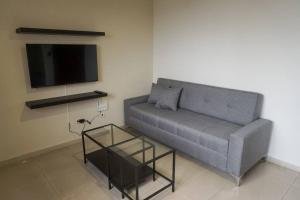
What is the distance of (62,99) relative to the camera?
2721 mm

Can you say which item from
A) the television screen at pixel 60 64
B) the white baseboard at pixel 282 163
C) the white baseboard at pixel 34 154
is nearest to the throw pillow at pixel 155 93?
the television screen at pixel 60 64

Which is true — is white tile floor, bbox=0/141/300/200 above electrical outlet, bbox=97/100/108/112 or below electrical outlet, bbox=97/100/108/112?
below

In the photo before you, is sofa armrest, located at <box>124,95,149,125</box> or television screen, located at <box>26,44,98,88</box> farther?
sofa armrest, located at <box>124,95,149,125</box>

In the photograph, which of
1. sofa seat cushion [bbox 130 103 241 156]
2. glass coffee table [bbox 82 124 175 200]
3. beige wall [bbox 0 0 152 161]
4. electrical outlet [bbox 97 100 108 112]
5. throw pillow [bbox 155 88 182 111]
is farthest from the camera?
electrical outlet [bbox 97 100 108 112]

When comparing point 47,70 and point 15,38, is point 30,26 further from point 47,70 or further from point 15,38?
point 47,70

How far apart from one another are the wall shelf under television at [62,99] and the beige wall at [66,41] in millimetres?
66

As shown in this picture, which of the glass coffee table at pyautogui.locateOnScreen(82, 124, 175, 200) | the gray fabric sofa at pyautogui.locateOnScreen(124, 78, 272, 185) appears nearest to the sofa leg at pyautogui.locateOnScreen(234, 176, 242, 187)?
the gray fabric sofa at pyautogui.locateOnScreen(124, 78, 272, 185)

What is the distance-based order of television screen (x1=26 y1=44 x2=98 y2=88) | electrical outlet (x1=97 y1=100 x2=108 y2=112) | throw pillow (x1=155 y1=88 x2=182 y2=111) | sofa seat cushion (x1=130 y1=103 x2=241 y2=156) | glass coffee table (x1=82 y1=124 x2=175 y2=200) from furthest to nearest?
1. electrical outlet (x1=97 y1=100 x2=108 y2=112)
2. throw pillow (x1=155 y1=88 x2=182 y2=111)
3. television screen (x1=26 y1=44 x2=98 y2=88)
4. sofa seat cushion (x1=130 y1=103 x2=241 y2=156)
5. glass coffee table (x1=82 y1=124 x2=175 y2=200)

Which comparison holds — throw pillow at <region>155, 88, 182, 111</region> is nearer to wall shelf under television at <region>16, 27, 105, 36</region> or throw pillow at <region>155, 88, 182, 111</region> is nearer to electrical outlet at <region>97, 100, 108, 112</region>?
electrical outlet at <region>97, 100, 108, 112</region>

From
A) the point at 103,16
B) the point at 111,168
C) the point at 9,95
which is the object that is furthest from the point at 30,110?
the point at 103,16

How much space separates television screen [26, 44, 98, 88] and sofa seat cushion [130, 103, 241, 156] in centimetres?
91

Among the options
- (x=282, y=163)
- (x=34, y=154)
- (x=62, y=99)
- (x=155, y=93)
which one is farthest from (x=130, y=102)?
(x=282, y=163)

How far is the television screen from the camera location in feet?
8.20

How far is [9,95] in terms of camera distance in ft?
8.01
